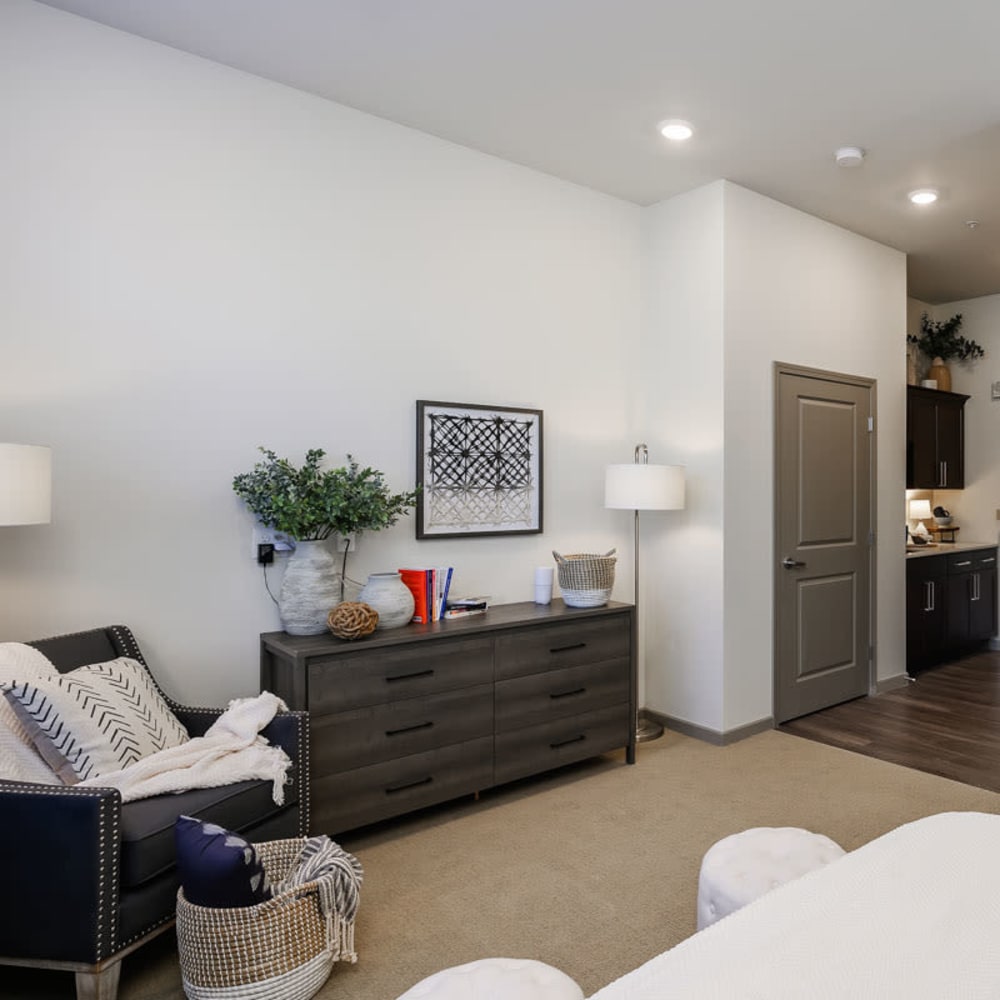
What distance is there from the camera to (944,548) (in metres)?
5.87

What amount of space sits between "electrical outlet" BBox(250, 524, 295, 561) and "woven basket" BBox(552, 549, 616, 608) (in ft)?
4.29

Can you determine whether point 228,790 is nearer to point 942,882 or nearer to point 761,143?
point 942,882

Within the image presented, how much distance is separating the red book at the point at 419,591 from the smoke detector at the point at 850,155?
2.83m

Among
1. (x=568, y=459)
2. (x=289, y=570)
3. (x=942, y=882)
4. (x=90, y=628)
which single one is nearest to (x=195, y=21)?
(x=289, y=570)

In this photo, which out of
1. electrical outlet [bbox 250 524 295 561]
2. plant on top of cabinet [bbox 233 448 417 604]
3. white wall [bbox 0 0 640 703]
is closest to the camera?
white wall [bbox 0 0 640 703]

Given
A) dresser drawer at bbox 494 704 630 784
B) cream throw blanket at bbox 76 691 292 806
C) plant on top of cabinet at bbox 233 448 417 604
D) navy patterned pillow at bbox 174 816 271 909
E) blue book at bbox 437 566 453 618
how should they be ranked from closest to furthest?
navy patterned pillow at bbox 174 816 271 909
cream throw blanket at bbox 76 691 292 806
plant on top of cabinet at bbox 233 448 417 604
dresser drawer at bbox 494 704 630 784
blue book at bbox 437 566 453 618

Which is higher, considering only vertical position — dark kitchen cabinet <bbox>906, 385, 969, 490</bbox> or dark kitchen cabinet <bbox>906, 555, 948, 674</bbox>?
dark kitchen cabinet <bbox>906, 385, 969, 490</bbox>

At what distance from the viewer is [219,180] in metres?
2.92

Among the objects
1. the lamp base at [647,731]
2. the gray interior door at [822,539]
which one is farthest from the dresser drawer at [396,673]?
the gray interior door at [822,539]

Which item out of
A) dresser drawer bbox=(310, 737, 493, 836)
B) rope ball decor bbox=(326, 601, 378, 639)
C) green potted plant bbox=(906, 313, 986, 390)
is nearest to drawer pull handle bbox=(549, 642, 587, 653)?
dresser drawer bbox=(310, 737, 493, 836)

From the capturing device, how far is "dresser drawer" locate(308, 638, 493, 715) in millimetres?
2678

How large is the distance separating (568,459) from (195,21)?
8.16 ft

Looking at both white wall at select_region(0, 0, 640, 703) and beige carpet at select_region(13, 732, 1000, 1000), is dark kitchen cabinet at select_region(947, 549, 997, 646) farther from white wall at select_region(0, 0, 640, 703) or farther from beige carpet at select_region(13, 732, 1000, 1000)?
white wall at select_region(0, 0, 640, 703)

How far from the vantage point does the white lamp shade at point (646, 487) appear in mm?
3727
